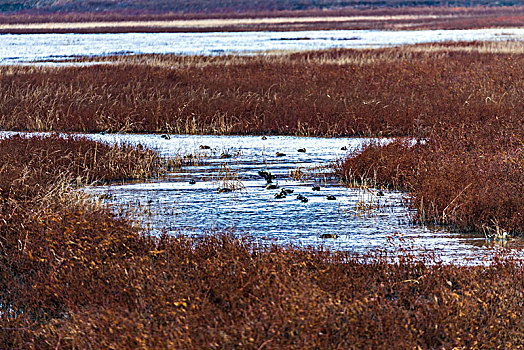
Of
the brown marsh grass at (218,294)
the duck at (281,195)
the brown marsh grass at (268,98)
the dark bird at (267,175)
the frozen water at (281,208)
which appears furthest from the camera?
the brown marsh grass at (268,98)

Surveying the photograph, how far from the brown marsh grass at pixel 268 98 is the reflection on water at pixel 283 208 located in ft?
11.1

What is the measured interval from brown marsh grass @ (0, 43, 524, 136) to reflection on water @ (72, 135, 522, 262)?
3373mm

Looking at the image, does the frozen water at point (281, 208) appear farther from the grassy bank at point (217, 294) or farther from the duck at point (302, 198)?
the grassy bank at point (217, 294)

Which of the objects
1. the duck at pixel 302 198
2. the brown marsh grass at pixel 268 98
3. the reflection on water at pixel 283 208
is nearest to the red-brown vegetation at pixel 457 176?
the reflection on water at pixel 283 208

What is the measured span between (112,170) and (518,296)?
27.8ft

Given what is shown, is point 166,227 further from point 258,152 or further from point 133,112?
point 133,112

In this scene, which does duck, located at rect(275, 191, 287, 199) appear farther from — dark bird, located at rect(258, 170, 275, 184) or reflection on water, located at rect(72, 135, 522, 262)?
dark bird, located at rect(258, 170, 275, 184)

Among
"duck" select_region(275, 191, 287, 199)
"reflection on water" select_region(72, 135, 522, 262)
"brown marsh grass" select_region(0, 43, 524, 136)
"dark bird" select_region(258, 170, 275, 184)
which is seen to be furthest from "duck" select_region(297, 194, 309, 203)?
"brown marsh grass" select_region(0, 43, 524, 136)

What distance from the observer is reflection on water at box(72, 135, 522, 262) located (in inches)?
345

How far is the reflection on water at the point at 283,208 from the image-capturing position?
877 cm

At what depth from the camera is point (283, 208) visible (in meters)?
10.6

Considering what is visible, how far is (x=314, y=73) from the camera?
1023 inches

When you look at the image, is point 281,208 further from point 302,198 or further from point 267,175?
point 267,175

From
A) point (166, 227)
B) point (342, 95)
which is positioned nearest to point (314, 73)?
point (342, 95)
